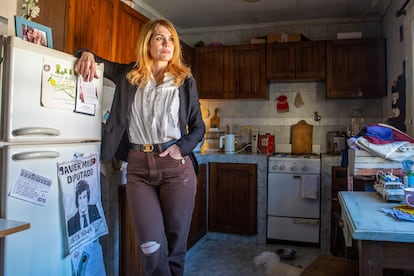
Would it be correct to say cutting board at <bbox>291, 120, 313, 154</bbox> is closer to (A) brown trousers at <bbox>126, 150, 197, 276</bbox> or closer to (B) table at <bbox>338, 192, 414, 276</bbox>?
(A) brown trousers at <bbox>126, 150, 197, 276</bbox>

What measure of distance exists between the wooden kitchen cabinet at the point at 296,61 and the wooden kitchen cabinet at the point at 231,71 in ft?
0.33

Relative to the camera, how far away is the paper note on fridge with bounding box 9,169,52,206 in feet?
4.49

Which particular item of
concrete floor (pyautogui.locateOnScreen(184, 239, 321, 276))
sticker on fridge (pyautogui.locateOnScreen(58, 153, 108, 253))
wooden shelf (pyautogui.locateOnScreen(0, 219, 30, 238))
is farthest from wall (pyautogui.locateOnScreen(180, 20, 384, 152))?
wooden shelf (pyautogui.locateOnScreen(0, 219, 30, 238))

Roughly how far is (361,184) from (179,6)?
2.49 m

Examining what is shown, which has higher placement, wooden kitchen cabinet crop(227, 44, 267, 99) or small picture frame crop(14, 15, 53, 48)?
wooden kitchen cabinet crop(227, 44, 267, 99)

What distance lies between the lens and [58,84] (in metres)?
1.56

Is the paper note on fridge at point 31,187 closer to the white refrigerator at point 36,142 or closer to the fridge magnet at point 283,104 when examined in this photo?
the white refrigerator at point 36,142

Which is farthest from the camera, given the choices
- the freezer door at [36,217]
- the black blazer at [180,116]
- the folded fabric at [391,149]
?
the folded fabric at [391,149]

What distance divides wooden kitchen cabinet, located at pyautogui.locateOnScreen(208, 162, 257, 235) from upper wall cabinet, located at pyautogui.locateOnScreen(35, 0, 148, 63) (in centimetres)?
149

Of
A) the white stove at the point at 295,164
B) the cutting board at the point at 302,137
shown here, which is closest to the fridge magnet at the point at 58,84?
the white stove at the point at 295,164

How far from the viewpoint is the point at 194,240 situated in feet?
10.6

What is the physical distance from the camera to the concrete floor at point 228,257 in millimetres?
2775

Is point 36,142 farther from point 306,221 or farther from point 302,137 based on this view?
point 302,137

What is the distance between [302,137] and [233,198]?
1.10 metres
